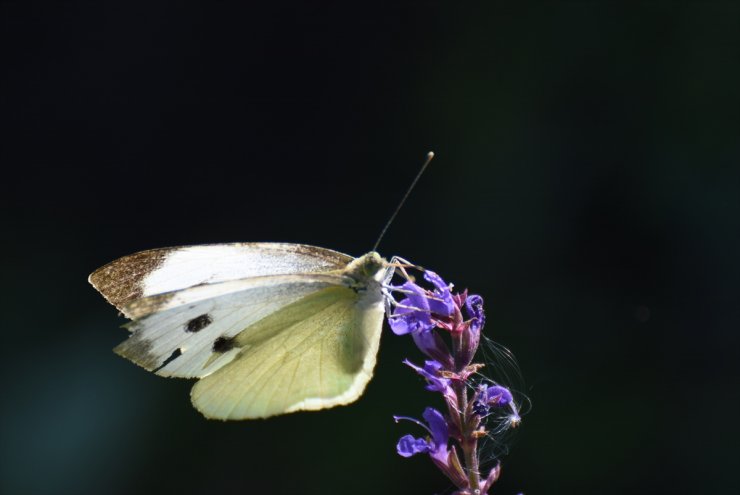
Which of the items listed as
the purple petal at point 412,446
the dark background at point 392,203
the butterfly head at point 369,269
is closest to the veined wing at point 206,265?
the butterfly head at point 369,269

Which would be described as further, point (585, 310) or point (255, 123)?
point (255, 123)

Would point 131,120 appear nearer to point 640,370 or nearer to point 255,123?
point 255,123

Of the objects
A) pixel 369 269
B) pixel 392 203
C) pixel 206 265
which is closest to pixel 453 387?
pixel 369 269

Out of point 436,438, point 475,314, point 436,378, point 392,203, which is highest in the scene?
point 475,314

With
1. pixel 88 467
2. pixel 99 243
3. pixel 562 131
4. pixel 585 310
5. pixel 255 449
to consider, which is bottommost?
pixel 88 467

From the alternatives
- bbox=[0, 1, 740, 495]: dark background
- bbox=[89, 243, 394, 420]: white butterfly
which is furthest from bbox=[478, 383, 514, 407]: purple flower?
bbox=[0, 1, 740, 495]: dark background

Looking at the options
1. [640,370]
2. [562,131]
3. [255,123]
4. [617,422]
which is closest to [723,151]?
[562,131]

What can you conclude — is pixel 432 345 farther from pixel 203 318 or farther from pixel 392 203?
pixel 392 203
